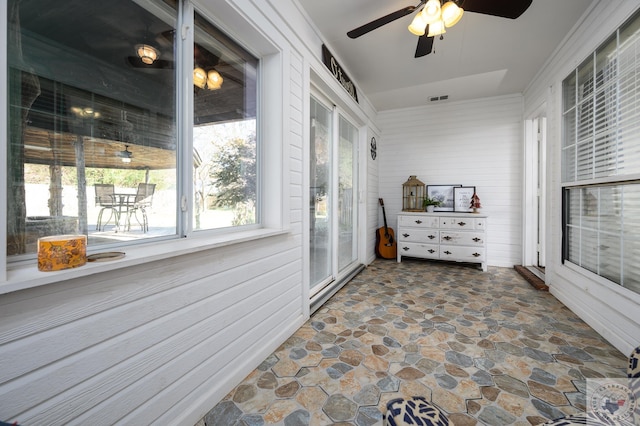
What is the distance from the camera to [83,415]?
870mm

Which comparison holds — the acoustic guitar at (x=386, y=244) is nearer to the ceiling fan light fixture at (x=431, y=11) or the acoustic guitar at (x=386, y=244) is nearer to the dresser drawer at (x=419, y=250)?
the dresser drawer at (x=419, y=250)

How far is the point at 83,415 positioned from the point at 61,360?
23cm

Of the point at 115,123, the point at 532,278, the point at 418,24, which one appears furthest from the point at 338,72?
the point at 532,278

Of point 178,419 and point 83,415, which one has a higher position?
point 83,415

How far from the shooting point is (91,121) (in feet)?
3.40

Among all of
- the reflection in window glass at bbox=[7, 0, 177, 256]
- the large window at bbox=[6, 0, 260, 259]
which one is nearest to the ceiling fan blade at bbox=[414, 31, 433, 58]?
the large window at bbox=[6, 0, 260, 259]

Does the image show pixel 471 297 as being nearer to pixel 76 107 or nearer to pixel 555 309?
pixel 555 309

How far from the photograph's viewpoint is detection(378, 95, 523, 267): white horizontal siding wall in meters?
4.15

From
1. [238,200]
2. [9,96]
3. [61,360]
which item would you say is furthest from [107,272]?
[238,200]

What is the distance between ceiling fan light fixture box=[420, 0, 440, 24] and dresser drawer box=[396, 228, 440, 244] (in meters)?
3.03

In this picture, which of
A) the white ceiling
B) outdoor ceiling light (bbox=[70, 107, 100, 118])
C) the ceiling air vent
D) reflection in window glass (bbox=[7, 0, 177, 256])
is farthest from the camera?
the ceiling air vent

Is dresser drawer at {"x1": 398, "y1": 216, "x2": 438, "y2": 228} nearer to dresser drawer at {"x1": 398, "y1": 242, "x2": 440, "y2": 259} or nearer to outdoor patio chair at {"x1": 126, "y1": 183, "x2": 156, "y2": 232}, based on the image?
dresser drawer at {"x1": 398, "y1": 242, "x2": 440, "y2": 259}

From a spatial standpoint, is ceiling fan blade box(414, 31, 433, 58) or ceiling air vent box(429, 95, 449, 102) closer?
ceiling fan blade box(414, 31, 433, 58)

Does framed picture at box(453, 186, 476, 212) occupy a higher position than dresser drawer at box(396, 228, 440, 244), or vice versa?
framed picture at box(453, 186, 476, 212)
